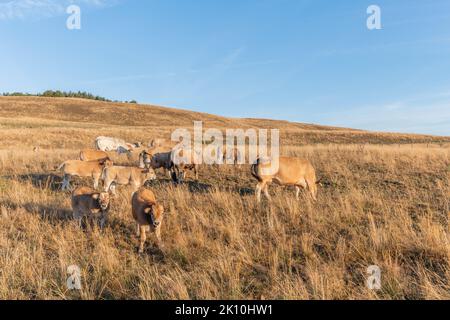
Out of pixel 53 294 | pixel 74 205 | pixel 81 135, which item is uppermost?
pixel 81 135

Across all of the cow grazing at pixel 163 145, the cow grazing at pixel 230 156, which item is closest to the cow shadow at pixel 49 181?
the cow grazing at pixel 163 145

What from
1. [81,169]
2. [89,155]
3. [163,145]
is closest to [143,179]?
[81,169]

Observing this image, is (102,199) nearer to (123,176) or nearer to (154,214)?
(154,214)

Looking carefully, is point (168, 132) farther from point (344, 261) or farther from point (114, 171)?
point (344, 261)

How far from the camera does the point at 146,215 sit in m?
6.50

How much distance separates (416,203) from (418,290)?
558 cm

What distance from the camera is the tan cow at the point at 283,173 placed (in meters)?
10.1

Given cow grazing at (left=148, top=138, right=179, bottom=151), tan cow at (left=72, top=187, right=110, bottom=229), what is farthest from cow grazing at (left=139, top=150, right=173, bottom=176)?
tan cow at (left=72, top=187, right=110, bottom=229)

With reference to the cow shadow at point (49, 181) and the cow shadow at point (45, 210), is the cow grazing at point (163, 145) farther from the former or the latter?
the cow shadow at point (45, 210)

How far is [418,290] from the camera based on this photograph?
4.39 meters

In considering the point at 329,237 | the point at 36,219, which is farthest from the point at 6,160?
the point at 329,237

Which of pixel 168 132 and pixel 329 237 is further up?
pixel 168 132

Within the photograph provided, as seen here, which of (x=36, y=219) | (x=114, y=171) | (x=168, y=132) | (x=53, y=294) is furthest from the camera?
(x=168, y=132)

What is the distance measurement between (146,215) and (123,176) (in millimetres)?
5199
